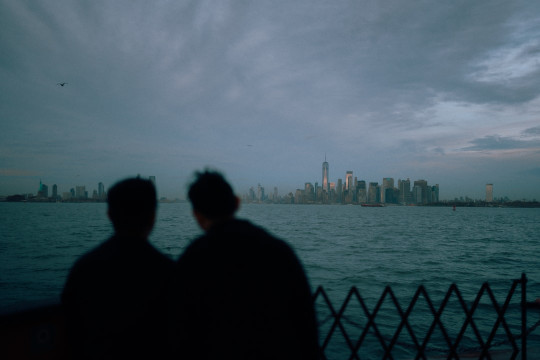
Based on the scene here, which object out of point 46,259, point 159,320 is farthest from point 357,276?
point 46,259

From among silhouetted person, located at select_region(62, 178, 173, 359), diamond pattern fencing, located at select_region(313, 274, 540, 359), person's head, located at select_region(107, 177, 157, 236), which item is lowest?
diamond pattern fencing, located at select_region(313, 274, 540, 359)

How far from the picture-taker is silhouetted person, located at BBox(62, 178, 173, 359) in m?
2.18

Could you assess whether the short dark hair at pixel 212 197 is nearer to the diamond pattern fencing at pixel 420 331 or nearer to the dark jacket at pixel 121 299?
the dark jacket at pixel 121 299

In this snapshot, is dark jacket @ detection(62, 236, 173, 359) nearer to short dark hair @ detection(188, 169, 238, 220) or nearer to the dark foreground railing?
short dark hair @ detection(188, 169, 238, 220)

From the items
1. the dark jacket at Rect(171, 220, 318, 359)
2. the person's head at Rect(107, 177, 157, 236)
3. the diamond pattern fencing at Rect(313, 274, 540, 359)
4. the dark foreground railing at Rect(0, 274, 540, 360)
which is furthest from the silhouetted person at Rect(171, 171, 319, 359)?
the diamond pattern fencing at Rect(313, 274, 540, 359)

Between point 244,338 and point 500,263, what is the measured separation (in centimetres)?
3272

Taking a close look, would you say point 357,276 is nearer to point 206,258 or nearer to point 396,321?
point 396,321

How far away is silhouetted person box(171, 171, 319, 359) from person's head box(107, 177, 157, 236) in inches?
27.5

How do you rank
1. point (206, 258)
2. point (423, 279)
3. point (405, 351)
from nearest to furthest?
point (206, 258)
point (405, 351)
point (423, 279)

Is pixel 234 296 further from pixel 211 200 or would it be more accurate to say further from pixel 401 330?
pixel 401 330

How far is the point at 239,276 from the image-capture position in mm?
1859

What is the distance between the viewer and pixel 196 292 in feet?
6.09

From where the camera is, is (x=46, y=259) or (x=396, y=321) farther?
(x=46, y=259)

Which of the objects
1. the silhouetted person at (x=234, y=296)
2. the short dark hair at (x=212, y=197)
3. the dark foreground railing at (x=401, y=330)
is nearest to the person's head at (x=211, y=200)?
the short dark hair at (x=212, y=197)
